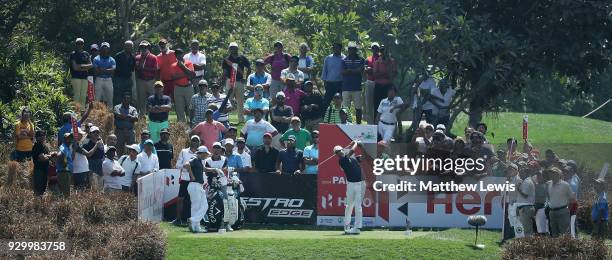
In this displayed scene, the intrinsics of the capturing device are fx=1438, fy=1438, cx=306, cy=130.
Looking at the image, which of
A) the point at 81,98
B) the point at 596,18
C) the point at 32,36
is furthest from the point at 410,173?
the point at 32,36

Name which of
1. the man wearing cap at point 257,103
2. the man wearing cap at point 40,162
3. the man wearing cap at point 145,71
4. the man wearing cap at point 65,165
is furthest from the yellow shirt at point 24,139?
the man wearing cap at point 257,103

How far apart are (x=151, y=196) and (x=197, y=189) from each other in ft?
3.43

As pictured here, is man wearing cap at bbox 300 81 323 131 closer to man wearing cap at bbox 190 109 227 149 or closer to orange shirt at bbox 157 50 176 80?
man wearing cap at bbox 190 109 227 149

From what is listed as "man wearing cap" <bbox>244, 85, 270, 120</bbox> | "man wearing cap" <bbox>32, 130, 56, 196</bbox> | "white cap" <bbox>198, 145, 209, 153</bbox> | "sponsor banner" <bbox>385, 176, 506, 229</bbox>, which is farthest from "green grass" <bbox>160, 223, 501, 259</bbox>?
"man wearing cap" <bbox>244, 85, 270, 120</bbox>

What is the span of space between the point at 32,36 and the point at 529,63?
43.5 feet

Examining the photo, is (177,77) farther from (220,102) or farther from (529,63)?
(529,63)

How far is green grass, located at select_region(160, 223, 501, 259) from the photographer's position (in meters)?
26.1

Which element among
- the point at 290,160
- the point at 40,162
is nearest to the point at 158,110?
the point at 40,162

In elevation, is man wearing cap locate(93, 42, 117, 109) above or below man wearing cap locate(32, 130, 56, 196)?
above

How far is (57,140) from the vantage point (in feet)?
103

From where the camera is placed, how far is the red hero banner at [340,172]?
2850 cm

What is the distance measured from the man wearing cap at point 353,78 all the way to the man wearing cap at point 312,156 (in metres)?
3.19

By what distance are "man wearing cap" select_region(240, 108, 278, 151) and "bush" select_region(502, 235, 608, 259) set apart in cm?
688

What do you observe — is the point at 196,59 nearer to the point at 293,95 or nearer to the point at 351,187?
the point at 293,95
